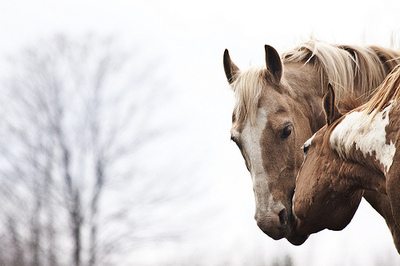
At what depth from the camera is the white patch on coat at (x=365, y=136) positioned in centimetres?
512

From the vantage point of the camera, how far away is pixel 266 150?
24.3ft

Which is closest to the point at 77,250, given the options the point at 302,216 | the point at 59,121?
the point at 59,121

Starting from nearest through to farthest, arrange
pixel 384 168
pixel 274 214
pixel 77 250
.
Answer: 1. pixel 384 168
2. pixel 274 214
3. pixel 77 250

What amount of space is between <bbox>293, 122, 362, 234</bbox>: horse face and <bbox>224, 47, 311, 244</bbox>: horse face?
101 cm

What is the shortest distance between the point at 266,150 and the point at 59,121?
64.3 ft

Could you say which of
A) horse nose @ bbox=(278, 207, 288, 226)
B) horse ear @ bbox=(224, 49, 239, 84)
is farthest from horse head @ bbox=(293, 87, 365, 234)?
horse ear @ bbox=(224, 49, 239, 84)

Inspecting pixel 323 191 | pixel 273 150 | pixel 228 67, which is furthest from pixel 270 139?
pixel 323 191

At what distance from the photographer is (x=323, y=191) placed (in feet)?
19.2

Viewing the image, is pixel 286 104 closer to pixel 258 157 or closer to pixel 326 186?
pixel 258 157

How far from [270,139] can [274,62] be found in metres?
0.65

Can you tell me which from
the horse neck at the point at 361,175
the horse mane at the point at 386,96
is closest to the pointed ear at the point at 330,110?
the horse neck at the point at 361,175

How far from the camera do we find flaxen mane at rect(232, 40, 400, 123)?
764cm

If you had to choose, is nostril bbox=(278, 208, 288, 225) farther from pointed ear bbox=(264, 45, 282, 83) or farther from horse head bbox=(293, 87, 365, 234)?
pointed ear bbox=(264, 45, 282, 83)

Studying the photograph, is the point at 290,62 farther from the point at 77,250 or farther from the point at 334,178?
the point at 77,250
